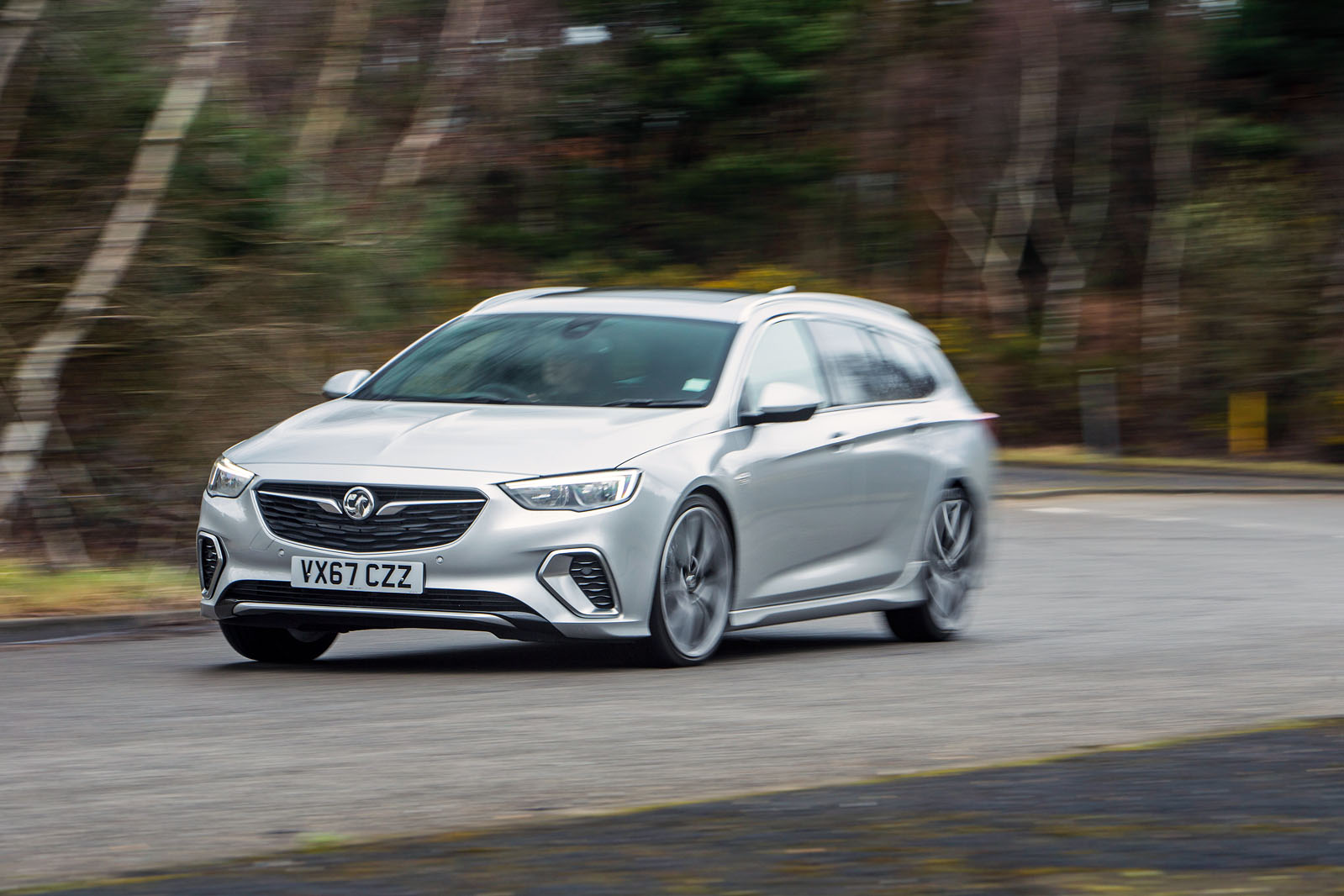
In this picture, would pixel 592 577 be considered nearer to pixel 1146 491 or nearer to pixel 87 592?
pixel 87 592

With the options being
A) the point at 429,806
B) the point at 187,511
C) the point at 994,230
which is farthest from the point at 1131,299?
the point at 429,806

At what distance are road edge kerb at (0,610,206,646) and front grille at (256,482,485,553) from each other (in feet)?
8.63

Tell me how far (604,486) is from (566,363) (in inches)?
49.2

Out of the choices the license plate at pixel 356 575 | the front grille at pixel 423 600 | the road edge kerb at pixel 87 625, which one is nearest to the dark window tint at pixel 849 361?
the front grille at pixel 423 600

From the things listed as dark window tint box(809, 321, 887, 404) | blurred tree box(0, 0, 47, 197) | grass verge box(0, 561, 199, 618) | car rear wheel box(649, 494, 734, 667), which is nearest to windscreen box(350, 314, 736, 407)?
car rear wheel box(649, 494, 734, 667)

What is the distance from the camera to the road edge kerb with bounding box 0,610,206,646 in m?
11.0

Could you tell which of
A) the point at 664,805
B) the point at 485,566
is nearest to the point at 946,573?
the point at 485,566

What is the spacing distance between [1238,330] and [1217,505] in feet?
32.4

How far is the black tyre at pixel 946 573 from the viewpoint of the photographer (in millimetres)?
11656

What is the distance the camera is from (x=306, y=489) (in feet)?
29.3

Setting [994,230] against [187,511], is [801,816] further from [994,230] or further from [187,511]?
[994,230]

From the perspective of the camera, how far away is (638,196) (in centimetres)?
4706

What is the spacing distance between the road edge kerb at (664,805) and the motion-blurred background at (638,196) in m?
9.40

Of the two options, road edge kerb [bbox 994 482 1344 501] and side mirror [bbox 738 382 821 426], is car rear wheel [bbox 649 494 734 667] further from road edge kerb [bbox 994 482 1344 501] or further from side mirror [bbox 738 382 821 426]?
road edge kerb [bbox 994 482 1344 501]
